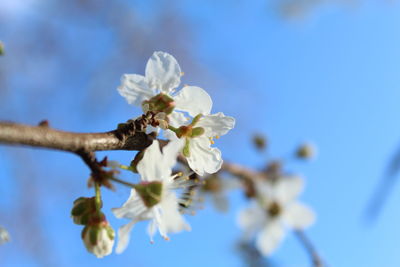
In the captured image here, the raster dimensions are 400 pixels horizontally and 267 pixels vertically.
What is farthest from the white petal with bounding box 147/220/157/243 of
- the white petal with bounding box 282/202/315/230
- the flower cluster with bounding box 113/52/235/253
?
the white petal with bounding box 282/202/315/230

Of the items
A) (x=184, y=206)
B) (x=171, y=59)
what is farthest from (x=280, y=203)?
(x=171, y=59)

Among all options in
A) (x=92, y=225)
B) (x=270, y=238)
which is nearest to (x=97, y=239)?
(x=92, y=225)

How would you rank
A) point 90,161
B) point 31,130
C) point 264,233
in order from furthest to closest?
point 264,233
point 90,161
point 31,130

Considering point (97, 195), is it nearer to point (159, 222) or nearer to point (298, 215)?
point (159, 222)

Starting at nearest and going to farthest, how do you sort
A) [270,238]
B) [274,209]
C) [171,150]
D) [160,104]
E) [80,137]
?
[80,137] < [171,150] < [160,104] < [270,238] < [274,209]

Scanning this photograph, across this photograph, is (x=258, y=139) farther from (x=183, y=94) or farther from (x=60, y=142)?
(x=60, y=142)

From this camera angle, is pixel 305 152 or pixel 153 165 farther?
pixel 305 152

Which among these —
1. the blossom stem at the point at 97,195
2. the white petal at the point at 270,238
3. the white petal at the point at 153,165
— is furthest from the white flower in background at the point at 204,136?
the white petal at the point at 270,238
